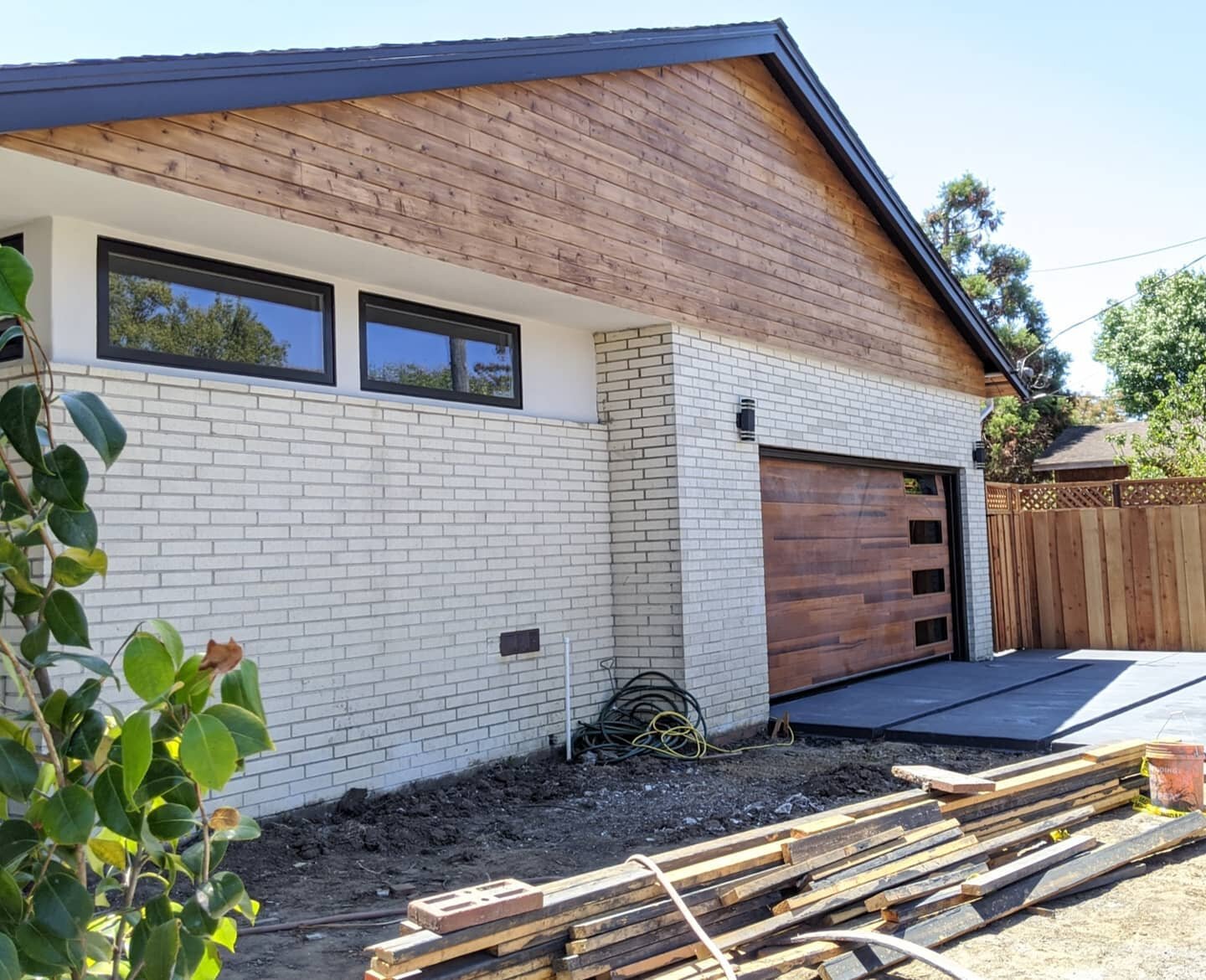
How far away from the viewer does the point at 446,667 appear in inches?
260

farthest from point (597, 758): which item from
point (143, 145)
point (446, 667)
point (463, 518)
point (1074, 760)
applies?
point (143, 145)

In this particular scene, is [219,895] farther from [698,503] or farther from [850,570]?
[850,570]

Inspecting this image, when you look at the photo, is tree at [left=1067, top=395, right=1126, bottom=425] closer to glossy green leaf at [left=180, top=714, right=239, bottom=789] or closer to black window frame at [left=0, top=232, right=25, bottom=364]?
black window frame at [left=0, top=232, right=25, bottom=364]

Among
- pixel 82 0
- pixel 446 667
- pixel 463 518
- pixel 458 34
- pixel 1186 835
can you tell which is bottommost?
pixel 1186 835

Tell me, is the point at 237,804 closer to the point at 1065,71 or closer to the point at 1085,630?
the point at 1085,630

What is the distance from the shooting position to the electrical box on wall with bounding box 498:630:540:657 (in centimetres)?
701

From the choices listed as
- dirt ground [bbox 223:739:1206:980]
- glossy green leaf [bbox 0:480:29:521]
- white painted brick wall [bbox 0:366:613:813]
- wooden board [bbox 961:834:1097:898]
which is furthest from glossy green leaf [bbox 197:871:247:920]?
white painted brick wall [bbox 0:366:613:813]

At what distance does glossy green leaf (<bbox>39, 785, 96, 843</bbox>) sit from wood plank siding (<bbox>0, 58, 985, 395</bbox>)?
11.6 ft

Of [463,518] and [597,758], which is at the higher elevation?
[463,518]

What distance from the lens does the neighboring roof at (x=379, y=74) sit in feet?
13.5

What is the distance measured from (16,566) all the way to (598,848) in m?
4.26

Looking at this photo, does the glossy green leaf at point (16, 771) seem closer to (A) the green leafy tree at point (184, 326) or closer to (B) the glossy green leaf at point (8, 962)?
(B) the glossy green leaf at point (8, 962)

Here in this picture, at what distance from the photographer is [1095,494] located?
1334 centimetres

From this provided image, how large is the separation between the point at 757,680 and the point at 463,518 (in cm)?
294
